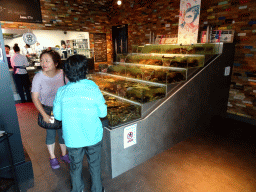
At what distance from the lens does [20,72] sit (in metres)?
5.45

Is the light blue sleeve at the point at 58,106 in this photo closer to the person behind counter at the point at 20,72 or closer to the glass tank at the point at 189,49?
the glass tank at the point at 189,49

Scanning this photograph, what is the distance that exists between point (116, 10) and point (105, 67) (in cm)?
396

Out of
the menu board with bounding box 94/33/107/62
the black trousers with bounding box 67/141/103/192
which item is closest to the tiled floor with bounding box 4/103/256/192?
the black trousers with bounding box 67/141/103/192

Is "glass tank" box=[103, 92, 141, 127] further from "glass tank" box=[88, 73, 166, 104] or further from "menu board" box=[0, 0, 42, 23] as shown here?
"menu board" box=[0, 0, 42, 23]

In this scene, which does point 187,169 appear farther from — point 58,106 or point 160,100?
point 58,106

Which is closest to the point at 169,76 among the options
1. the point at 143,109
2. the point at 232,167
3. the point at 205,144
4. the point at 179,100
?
the point at 179,100

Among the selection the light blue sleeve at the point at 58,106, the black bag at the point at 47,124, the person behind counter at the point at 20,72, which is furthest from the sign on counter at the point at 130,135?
the person behind counter at the point at 20,72

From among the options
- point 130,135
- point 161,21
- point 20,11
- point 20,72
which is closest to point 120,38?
point 161,21

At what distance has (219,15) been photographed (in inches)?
172

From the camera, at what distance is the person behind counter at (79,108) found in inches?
62.1

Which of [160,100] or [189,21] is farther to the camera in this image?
[189,21]

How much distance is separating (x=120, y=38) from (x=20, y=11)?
3.61 m

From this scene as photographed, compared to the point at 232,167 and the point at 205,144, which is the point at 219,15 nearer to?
the point at 205,144

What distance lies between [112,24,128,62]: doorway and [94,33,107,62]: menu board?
448 millimetres
